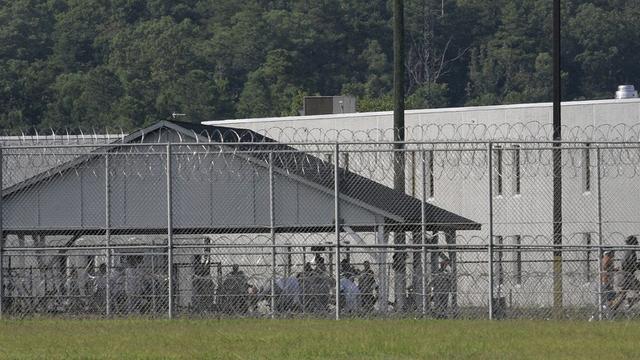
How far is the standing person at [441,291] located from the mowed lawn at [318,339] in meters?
1.43

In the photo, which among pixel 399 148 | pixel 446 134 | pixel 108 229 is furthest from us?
pixel 446 134

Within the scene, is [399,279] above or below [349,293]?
above

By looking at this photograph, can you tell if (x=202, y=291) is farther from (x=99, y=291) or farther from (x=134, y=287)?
(x=99, y=291)

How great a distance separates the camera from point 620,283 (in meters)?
22.8

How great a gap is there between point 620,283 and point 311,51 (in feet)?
267

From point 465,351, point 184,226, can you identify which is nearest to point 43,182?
point 184,226

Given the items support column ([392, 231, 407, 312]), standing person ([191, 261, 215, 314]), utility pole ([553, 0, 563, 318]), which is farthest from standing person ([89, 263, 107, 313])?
utility pole ([553, 0, 563, 318])

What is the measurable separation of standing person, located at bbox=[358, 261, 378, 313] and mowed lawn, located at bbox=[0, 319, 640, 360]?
1.65 metres

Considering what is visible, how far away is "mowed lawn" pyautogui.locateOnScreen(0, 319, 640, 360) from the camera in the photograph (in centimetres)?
1750

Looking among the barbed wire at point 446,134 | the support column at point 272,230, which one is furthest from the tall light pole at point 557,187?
the support column at point 272,230

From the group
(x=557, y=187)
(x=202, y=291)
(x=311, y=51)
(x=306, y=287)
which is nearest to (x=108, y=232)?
(x=202, y=291)

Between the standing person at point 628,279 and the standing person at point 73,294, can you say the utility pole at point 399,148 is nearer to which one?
the standing person at point 628,279

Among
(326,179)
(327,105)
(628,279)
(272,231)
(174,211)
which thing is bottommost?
(628,279)

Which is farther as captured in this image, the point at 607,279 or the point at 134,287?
the point at 134,287
